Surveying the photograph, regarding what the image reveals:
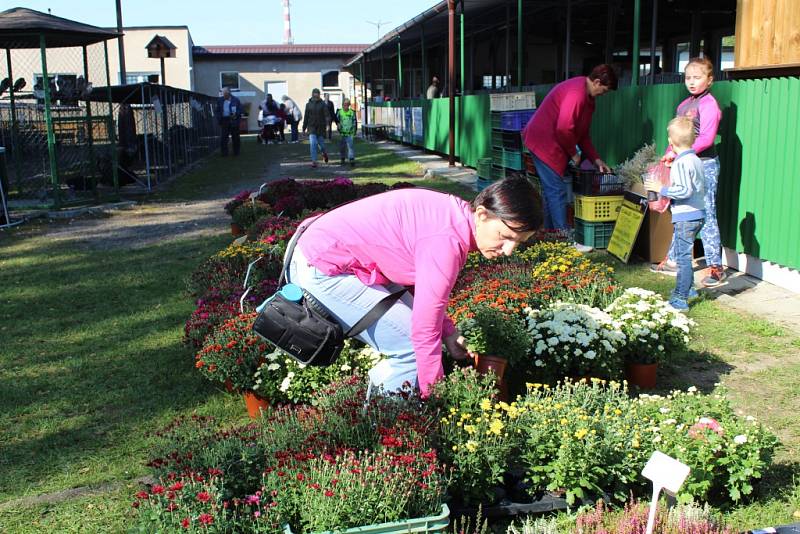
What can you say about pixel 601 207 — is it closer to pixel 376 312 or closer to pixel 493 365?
pixel 493 365

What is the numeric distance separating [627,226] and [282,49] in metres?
47.9

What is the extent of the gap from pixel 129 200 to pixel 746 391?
13.4 meters

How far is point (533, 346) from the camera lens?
510 cm

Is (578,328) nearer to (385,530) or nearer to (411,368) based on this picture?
(411,368)

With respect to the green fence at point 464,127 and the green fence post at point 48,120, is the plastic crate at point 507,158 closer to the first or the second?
the green fence at point 464,127

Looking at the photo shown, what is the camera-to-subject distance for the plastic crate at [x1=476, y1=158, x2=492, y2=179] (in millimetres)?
13398

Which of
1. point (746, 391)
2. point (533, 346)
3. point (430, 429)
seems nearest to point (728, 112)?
point (746, 391)

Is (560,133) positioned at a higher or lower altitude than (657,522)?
higher

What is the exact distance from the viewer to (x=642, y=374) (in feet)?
17.6

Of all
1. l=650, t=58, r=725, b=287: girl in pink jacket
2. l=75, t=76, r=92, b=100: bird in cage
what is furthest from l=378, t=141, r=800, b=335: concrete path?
l=75, t=76, r=92, b=100: bird in cage

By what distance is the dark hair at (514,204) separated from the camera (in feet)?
11.6

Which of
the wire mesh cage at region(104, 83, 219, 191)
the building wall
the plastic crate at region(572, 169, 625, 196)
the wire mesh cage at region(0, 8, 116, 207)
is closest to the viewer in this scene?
the plastic crate at region(572, 169, 625, 196)

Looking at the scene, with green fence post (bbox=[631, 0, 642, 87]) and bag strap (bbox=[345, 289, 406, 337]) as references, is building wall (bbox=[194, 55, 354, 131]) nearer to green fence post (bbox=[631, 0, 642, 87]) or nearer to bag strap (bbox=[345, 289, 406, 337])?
green fence post (bbox=[631, 0, 642, 87])

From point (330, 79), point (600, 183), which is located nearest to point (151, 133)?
point (600, 183)
